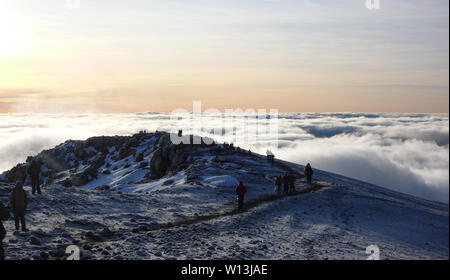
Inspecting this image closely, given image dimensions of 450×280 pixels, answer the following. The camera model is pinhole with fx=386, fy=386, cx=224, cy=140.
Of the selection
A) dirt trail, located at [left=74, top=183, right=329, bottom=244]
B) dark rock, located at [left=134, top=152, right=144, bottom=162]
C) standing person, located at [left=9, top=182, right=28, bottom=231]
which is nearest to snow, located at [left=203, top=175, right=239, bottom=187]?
dirt trail, located at [left=74, top=183, right=329, bottom=244]

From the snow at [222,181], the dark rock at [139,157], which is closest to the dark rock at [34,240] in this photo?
the snow at [222,181]

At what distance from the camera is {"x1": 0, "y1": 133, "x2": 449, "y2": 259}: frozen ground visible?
15398 mm

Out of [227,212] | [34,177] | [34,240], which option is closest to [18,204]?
[34,240]

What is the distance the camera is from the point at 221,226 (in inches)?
825

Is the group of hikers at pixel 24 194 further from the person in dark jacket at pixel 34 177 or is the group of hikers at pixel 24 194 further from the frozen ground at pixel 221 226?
the frozen ground at pixel 221 226

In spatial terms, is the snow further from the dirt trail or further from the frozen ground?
the dirt trail

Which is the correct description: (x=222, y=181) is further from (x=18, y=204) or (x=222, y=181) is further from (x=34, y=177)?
(x=18, y=204)

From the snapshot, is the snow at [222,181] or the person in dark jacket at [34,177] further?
the snow at [222,181]

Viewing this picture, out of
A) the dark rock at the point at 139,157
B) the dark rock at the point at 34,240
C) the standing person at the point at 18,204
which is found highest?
the standing person at the point at 18,204

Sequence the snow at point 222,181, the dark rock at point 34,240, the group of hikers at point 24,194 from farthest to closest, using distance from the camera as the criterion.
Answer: the snow at point 222,181 → the dark rock at point 34,240 → the group of hikers at point 24,194

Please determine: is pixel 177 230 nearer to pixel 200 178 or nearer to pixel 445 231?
pixel 445 231

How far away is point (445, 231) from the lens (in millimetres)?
14031

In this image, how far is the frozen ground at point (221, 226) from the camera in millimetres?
15398
